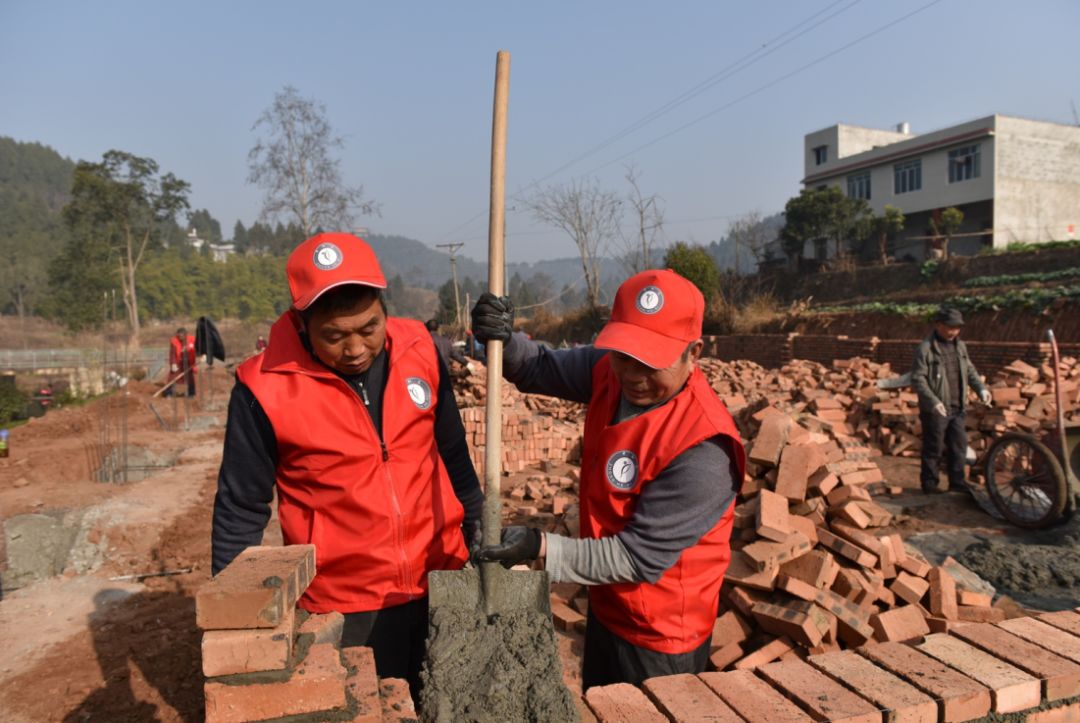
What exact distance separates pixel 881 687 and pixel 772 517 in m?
1.87

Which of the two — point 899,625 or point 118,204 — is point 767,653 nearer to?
A: point 899,625

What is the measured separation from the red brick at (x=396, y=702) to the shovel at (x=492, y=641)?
59 mm

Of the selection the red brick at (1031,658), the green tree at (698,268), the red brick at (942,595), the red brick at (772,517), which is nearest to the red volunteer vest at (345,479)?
the red brick at (1031,658)

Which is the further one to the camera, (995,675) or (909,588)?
(909,588)

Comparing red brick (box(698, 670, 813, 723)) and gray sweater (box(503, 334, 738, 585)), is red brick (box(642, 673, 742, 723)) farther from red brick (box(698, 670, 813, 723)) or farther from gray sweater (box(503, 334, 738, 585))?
gray sweater (box(503, 334, 738, 585))

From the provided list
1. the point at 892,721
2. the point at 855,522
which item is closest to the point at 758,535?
the point at 855,522

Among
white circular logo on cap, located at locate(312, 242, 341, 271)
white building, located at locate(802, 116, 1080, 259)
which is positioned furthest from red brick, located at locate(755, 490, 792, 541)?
white building, located at locate(802, 116, 1080, 259)

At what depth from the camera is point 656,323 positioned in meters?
1.81

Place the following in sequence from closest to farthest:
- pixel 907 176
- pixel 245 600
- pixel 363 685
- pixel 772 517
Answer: pixel 245 600 → pixel 363 685 → pixel 772 517 → pixel 907 176

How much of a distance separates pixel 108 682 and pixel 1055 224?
1439 inches

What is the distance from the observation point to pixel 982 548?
534cm

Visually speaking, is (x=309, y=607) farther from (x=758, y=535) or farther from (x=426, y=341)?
(x=758, y=535)

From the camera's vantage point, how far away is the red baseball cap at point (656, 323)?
178 centimetres

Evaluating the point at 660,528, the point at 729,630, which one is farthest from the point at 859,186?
the point at 660,528
